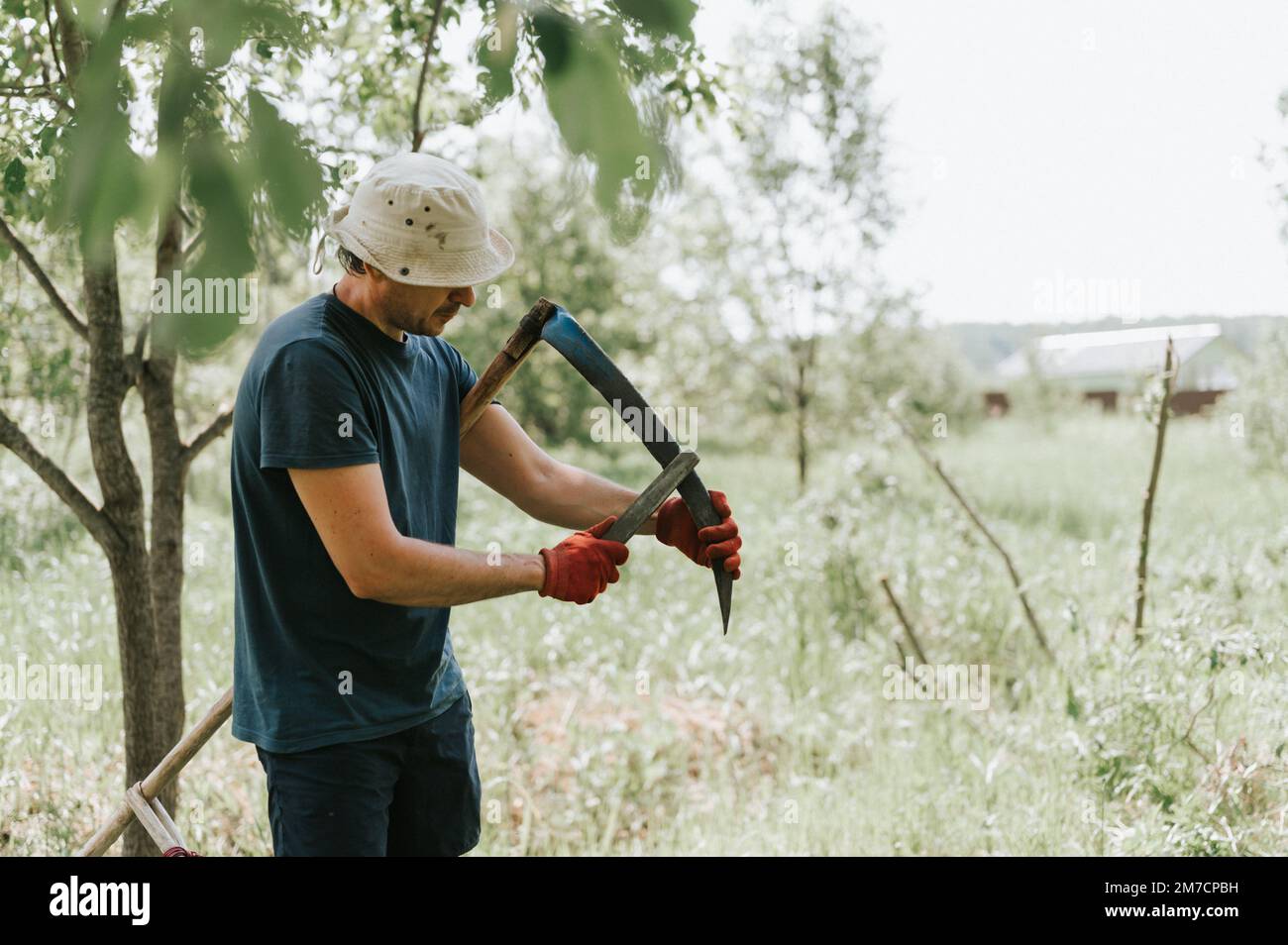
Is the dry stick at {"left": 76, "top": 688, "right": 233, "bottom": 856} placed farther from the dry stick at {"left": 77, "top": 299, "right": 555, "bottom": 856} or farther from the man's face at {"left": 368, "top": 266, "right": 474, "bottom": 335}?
the man's face at {"left": 368, "top": 266, "right": 474, "bottom": 335}

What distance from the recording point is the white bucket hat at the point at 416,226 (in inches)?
76.4

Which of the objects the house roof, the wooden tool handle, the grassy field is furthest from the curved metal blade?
the house roof

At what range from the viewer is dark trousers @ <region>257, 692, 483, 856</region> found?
77.7 inches

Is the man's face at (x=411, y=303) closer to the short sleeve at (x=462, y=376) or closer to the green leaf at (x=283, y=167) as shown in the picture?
the short sleeve at (x=462, y=376)

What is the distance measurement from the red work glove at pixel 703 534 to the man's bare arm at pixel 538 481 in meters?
0.05

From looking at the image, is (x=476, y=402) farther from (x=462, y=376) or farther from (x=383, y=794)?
(x=383, y=794)

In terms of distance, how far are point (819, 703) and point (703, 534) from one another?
2.81 meters

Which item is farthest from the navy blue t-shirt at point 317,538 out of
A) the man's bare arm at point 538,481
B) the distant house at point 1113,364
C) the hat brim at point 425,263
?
the distant house at point 1113,364

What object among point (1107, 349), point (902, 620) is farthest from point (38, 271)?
point (1107, 349)

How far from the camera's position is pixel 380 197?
6.41 feet

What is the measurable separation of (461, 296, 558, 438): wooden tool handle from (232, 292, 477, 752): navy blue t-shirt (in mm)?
190

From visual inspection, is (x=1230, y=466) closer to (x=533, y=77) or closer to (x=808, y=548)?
(x=808, y=548)

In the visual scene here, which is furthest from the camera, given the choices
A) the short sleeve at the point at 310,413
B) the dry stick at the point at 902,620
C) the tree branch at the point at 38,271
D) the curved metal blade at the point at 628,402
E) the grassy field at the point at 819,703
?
the dry stick at the point at 902,620
